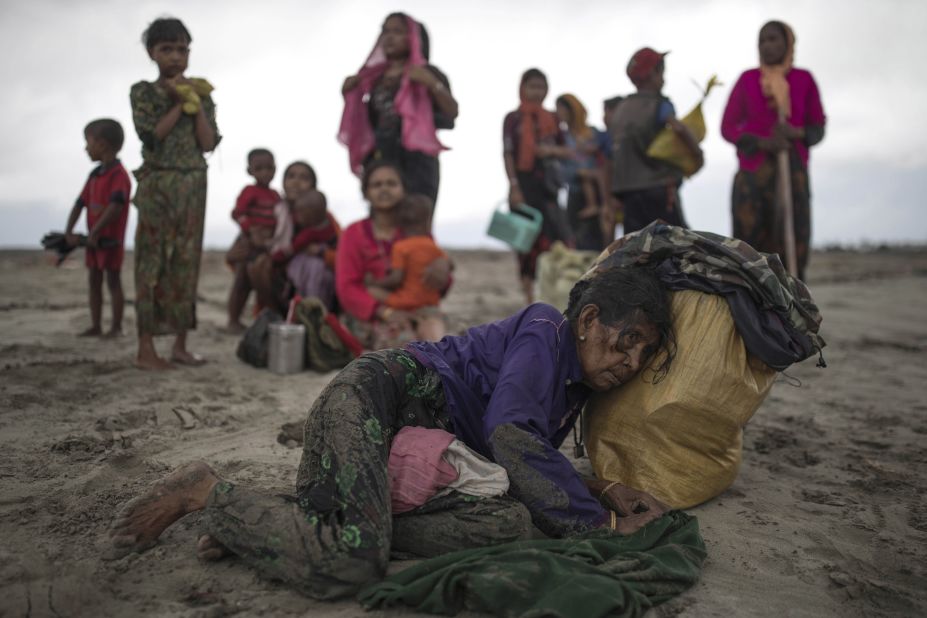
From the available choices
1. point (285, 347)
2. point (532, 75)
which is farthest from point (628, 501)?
point (532, 75)

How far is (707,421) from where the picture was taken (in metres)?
2.56

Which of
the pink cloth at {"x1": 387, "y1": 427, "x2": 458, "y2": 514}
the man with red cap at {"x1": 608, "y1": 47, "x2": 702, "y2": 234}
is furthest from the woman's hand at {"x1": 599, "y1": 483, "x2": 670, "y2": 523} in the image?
the man with red cap at {"x1": 608, "y1": 47, "x2": 702, "y2": 234}

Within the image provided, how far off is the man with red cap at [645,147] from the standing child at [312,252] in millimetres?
2113

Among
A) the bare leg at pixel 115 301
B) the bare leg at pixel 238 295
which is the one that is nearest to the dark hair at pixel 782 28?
the bare leg at pixel 238 295

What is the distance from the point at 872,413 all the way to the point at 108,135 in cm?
513

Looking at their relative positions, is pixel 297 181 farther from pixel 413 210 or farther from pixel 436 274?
pixel 436 274

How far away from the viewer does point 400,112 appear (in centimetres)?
516

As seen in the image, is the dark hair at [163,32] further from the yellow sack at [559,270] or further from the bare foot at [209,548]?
the yellow sack at [559,270]

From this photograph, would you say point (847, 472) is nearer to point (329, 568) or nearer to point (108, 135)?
point (329, 568)

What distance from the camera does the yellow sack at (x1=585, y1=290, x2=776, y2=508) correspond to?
8.30 feet

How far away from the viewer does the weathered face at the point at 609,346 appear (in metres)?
2.38

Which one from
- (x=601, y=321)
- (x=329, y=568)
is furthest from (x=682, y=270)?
(x=329, y=568)

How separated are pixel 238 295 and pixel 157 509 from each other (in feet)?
13.5

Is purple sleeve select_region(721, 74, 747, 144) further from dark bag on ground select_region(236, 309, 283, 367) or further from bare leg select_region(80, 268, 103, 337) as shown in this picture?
bare leg select_region(80, 268, 103, 337)
